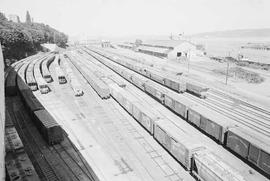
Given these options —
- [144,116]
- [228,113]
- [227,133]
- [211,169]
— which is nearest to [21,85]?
[144,116]

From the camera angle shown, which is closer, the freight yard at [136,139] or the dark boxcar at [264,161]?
the dark boxcar at [264,161]

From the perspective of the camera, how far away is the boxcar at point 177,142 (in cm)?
2075

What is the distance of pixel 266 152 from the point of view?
1992 centimetres

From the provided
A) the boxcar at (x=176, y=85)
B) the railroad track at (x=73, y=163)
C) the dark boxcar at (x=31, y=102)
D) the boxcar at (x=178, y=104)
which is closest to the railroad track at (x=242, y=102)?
the boxcar at (x=176, y=85)

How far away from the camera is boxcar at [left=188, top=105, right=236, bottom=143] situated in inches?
1006

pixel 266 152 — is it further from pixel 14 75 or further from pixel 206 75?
pixel 14 75

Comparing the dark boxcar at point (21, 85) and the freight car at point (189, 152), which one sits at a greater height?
the dark boxcar at point (21, 85)

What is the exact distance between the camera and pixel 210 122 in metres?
27.1

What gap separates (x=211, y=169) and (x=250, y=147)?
6807 millimetres

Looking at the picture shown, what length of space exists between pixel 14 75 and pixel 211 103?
53.4 meters

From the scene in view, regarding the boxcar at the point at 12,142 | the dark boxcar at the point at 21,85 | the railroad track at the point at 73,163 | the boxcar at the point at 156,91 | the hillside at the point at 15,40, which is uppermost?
the hillside at the point at 15,40

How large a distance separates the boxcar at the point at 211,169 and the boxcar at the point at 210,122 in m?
6.42

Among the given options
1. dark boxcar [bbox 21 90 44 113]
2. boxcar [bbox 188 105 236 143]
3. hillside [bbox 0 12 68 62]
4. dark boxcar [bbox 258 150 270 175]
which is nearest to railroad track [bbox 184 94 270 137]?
boxcar [bbox 188 105 236 143]

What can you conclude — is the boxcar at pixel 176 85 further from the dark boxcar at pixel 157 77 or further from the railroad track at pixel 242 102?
the railroad track at pixel 242 102
